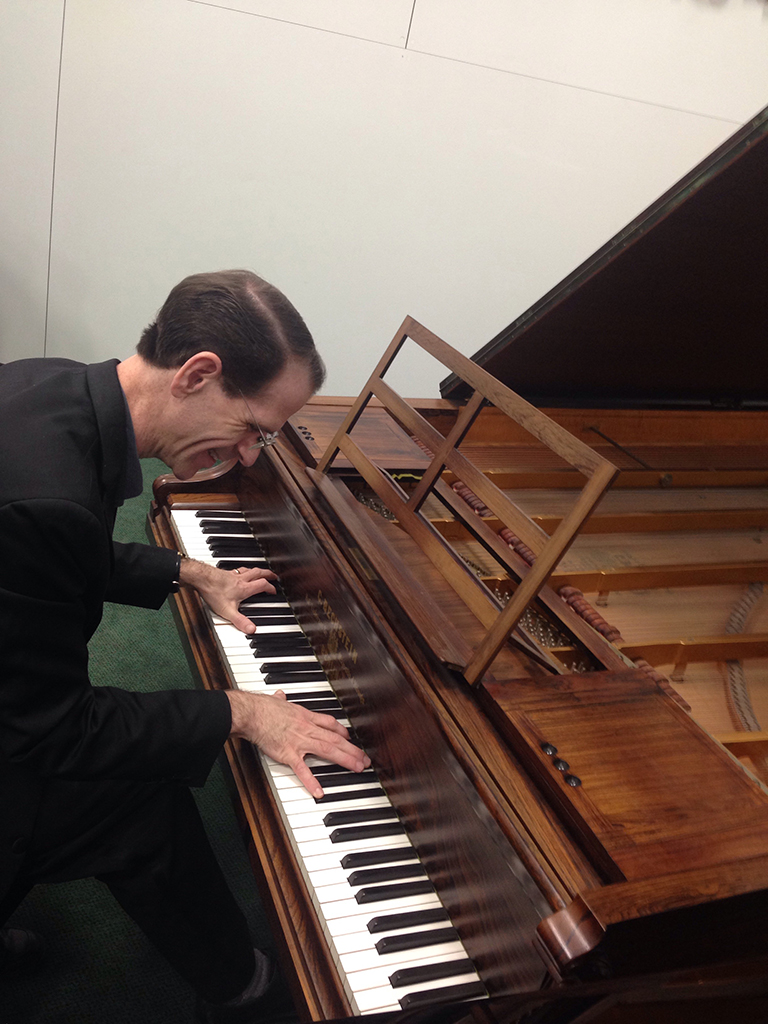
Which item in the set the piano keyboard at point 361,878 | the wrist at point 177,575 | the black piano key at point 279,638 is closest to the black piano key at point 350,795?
the piano keyboard at point 361,878

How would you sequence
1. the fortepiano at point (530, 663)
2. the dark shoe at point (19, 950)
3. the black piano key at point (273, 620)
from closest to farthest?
the fortepiano at point (530, 663) → the dark shoe at point (19, 950) → the black piano key at point (273, 620)

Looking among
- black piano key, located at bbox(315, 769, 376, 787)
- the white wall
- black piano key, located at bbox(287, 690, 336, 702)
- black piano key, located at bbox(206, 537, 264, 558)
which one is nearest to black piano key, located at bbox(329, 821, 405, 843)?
black piano key, located at bbox(315, 769, 376, 787)

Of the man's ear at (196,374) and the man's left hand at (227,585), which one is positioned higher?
the man's ear at (196,374)

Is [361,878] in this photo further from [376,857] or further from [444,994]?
[444,994]

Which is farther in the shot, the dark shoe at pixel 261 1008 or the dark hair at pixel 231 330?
the dark shoe at pixel 261 1008

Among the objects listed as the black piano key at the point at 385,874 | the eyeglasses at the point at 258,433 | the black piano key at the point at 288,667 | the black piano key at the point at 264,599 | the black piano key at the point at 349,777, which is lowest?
the black piano key at the point at 264,599

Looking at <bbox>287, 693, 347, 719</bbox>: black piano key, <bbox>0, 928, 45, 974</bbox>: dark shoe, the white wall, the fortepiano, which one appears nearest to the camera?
the fortepiano

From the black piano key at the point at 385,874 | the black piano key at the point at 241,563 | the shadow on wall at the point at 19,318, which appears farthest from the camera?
the shadow on wall at the point at 19,318

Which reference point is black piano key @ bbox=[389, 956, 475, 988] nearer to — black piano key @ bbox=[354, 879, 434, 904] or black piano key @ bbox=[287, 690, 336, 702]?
black piano key @ bbox=[354, 879, 434, 904]

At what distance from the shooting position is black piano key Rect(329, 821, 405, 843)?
1421 millimetres

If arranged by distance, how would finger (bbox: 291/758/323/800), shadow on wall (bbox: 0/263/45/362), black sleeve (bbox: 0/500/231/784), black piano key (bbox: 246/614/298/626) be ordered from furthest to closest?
1. shadow on wall (bbox: 0/263/45/362)
2. black piano key (bbox: 246/614/298/626)
3. finger (bbox: 291/758/323/800)
4. black sleeve (bbox: 0/500/231/784)

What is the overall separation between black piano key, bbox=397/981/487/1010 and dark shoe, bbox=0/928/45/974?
3.72 ft

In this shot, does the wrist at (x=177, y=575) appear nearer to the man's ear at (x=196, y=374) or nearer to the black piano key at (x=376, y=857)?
the man's ear at (x=196, y=374)

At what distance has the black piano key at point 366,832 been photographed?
142 centimetres
